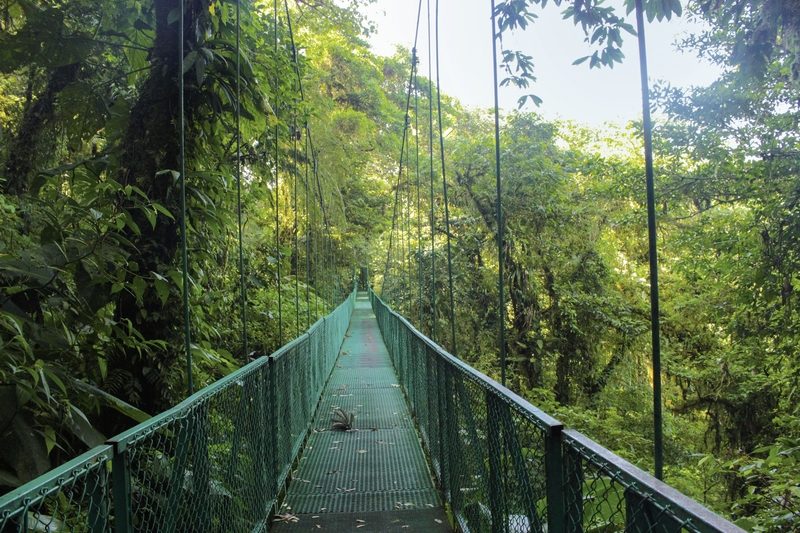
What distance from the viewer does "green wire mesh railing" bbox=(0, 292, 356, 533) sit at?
1006 mm

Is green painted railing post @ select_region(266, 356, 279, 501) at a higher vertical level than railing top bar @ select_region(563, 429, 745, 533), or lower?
lower

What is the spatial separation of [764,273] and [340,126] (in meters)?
8.24

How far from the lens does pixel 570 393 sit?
10.2 meters

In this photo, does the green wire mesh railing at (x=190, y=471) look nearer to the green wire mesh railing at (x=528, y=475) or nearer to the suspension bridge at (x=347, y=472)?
the suspension bridge at (x=347, y=472)

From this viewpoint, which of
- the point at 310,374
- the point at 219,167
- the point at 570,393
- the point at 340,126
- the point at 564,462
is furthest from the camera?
the point at 340,126

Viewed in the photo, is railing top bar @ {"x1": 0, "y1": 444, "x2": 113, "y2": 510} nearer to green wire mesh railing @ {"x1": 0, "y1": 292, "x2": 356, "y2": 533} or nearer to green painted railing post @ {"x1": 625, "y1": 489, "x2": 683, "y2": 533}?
green wire mesh railing @ {"x1": 0, "y1": 292, "x2": 356, "y2": 533}

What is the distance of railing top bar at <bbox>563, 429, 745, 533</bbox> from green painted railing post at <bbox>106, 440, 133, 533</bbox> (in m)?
0.93

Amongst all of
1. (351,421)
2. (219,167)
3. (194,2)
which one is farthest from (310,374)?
(194,2)

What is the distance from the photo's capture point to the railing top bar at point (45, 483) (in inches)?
30.2

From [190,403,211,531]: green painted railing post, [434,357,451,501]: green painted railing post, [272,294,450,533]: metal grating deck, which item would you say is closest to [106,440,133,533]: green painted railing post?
[190,403,211,531]: green painted railing post

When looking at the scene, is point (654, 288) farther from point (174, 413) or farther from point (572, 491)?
point (174, 413)

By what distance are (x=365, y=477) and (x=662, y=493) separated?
2.80 m

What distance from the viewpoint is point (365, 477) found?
3396 millimetres

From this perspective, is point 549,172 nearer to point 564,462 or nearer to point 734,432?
point 734,432
